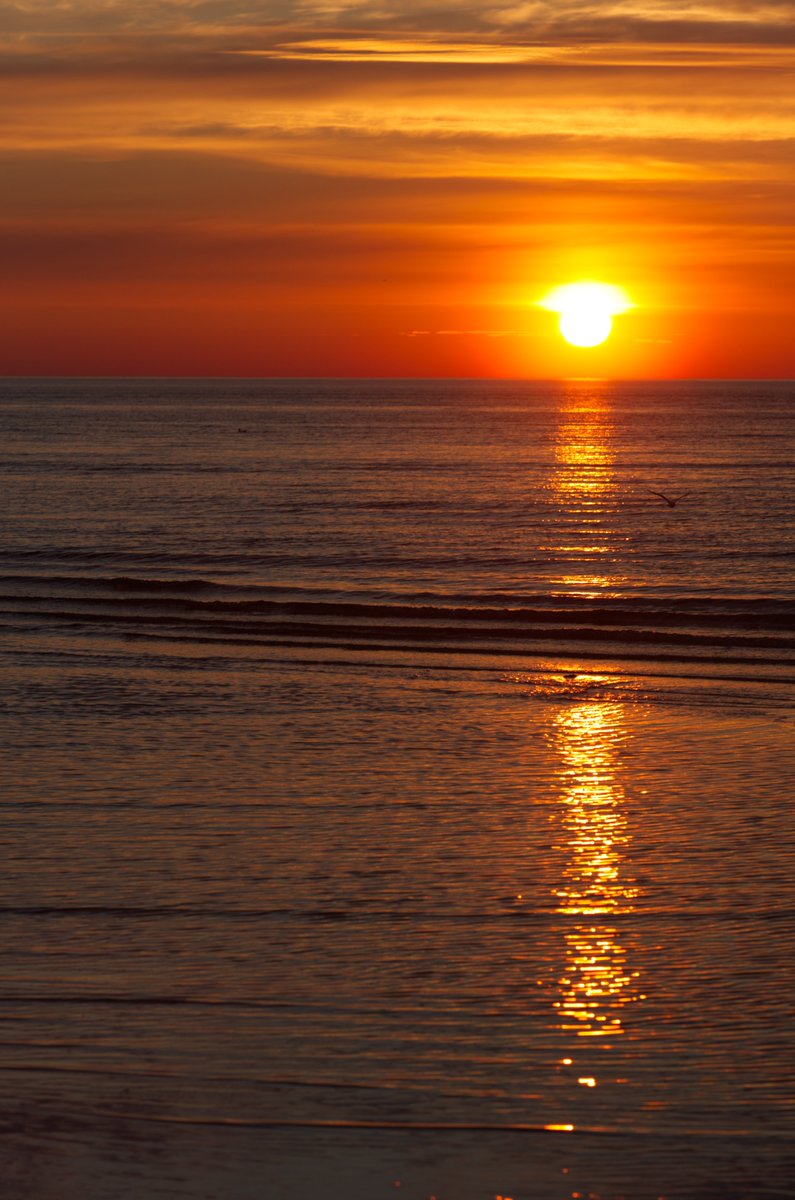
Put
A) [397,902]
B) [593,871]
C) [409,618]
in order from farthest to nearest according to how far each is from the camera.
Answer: [409,618] < [593,871] < [397,902]

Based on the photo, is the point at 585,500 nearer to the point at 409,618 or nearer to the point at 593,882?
the point at 409,618

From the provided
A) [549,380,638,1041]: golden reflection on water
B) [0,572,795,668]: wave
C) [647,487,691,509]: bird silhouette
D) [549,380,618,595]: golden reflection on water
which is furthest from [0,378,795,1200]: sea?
[647,487,691,509]: bird silhouette

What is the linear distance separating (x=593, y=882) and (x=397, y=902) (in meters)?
1.50

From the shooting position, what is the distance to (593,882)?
10.2 meters

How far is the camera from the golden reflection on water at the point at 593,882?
26.0ft

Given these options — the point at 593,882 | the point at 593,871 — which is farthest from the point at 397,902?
the point at 593,871

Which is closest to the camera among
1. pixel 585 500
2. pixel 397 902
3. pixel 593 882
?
pixel 397 902

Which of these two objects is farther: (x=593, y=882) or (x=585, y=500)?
(x=585, y=500)

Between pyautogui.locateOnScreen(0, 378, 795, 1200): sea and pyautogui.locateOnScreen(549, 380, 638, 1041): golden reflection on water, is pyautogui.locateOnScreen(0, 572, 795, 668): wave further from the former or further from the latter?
pyautogui.locateOnScreen(549, 380, 638, 1041): golden reflection on water

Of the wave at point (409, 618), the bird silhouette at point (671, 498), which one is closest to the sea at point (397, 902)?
the wave at point (409, 618)

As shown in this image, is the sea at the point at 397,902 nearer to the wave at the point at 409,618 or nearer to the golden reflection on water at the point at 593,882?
the golden reflection on water at the point at 593,882

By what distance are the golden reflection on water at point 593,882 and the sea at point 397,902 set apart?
4 centimetres

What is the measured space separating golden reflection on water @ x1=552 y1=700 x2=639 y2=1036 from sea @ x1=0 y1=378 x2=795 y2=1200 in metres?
0.04

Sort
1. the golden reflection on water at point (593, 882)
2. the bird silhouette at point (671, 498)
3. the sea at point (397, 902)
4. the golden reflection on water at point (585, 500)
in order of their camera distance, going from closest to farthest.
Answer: the sea at point (397, 902) → the golden reflection on water at point (593, 882) → the golden reflection on water at point (585, 500) → the bird silhouette at point (671, 498)
